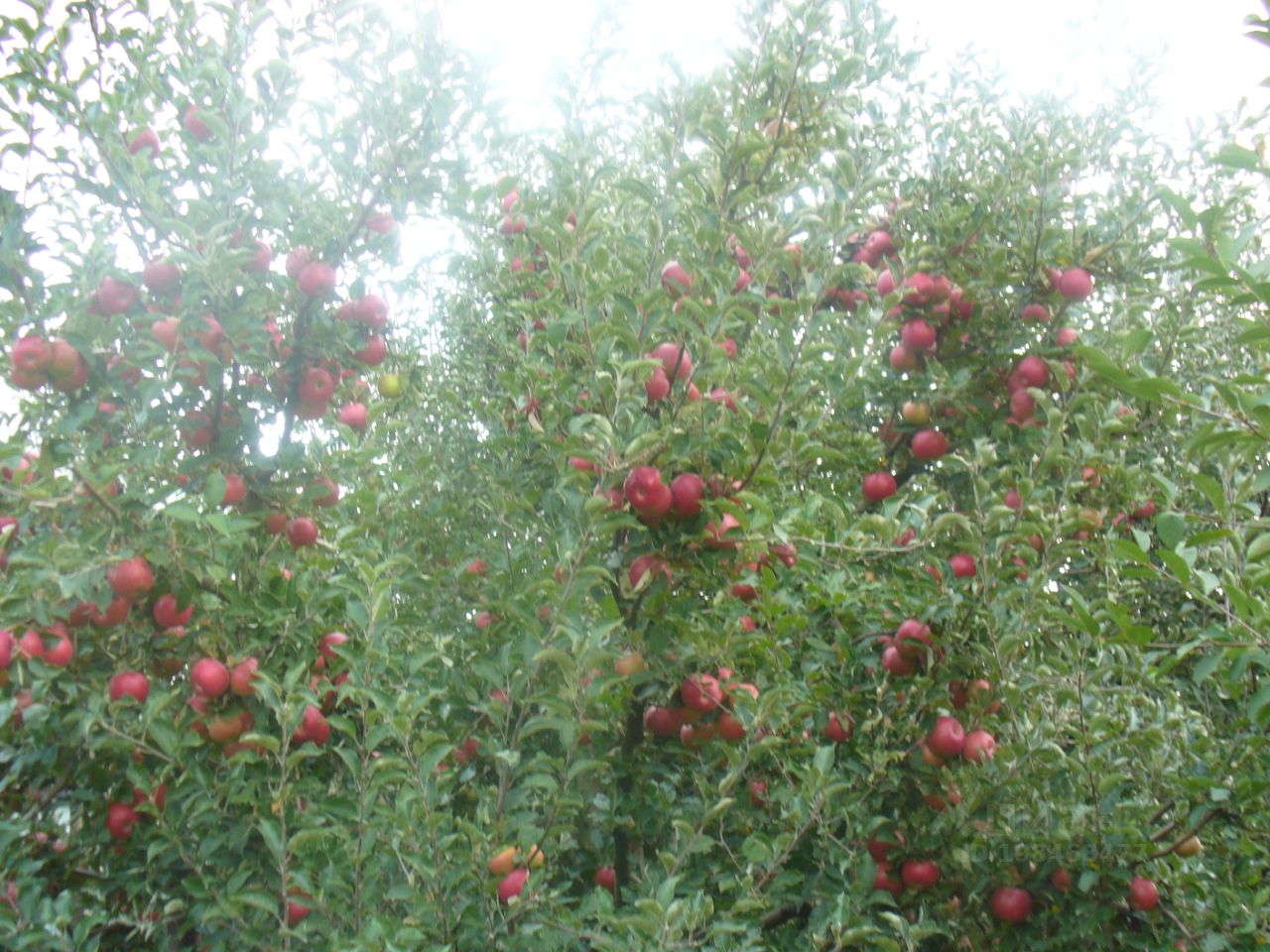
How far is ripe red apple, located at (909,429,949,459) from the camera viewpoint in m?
3.91

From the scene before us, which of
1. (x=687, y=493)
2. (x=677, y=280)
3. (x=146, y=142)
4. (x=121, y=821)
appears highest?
(x=146, y=142)

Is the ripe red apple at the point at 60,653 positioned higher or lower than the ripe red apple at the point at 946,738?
higher

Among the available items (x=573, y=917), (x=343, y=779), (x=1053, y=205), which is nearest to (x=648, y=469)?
(x=573, y=917)

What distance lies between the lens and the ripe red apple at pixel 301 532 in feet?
9.35

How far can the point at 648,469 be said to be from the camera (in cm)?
227

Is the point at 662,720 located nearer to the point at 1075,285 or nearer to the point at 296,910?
the point at 296,910

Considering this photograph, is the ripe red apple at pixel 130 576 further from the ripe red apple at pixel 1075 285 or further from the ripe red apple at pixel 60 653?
the ripe red apple at pixel 1075 285

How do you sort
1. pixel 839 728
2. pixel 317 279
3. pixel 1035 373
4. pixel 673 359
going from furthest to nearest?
pixel 1035 373
pixel 839 728
pixel 317 279
pixel 673 359

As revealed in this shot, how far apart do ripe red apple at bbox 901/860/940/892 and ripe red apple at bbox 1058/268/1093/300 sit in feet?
6.78

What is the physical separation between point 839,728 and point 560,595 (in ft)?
4.15

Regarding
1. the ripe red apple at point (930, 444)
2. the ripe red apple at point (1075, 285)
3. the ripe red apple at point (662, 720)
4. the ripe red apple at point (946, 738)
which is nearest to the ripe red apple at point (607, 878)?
the ripe red apple at point (662, 720)

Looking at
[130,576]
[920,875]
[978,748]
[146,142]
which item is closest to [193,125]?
[146,142]

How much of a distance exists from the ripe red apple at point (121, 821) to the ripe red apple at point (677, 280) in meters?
1.86

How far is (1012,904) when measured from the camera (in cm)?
288
